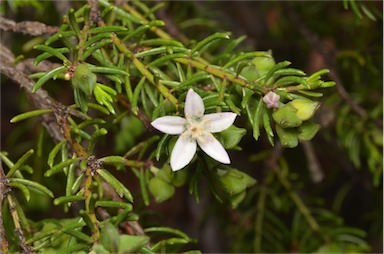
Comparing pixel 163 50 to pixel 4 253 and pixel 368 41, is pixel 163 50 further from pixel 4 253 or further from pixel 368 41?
pixel 368 41

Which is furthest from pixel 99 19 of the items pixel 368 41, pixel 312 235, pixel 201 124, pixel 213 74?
pixel 368 41

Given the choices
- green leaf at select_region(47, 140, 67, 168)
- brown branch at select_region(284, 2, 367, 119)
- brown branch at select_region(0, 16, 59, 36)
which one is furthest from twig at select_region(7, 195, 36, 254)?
brown branch at select_region(284, 2, 367, 119)

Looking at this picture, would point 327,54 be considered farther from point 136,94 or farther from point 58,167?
point 58,167

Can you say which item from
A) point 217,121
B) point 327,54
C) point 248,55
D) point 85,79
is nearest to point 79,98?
point 85,79

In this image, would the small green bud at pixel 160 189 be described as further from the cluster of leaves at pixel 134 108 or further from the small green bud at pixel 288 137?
the small green bud at pixel 288 137

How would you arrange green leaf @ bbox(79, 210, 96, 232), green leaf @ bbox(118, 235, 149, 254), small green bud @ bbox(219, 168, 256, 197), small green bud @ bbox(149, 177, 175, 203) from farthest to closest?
small green bud @ bbox(149, 177, 175, 203)
small green bud @ bbox(219, 168, 256, 197)
green leaf @ bbox(79, 210, 96, 232)
green leaf @ bbox(118, 235, 149, 254)

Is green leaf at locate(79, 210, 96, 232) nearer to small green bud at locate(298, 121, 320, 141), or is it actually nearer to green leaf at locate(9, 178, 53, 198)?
green leaf at locate(9, 178, 53, 198)
